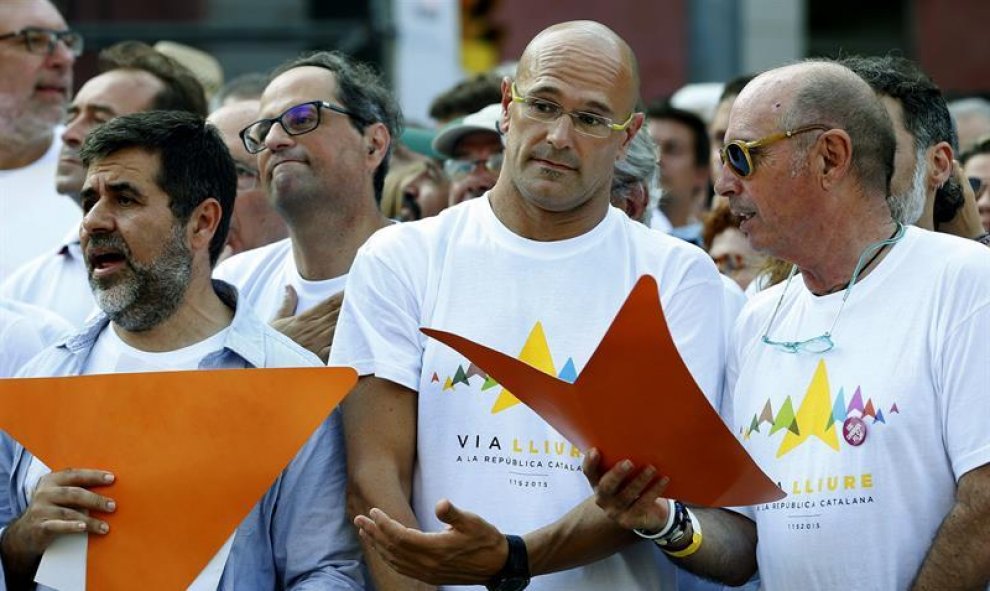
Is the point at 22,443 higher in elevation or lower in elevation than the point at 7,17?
lower

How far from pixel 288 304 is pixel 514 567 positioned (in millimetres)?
1432

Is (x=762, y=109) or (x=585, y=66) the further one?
(x=585, y=66)

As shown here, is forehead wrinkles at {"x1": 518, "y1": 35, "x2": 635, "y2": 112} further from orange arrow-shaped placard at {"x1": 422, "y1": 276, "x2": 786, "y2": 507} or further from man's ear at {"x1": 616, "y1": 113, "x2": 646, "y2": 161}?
orange arrow-shaped placard at {"x1": 422, "y1": 276, "x2": 786, "y2": 507}

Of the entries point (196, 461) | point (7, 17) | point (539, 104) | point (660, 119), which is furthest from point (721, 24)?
point (196, 461)

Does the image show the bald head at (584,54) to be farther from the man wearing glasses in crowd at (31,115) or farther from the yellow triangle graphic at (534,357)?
the man wearing glasses in crowd at (31,115)

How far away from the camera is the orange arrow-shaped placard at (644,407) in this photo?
11.9 ft

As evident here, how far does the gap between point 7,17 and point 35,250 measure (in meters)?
0.93

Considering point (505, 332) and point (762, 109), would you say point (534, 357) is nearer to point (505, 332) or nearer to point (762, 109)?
point (505, 332)

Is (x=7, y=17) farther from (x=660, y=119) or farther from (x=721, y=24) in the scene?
(x=721, y=24)

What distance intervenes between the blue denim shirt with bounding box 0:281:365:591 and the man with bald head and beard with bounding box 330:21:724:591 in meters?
0.09

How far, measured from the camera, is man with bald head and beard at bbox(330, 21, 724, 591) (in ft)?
13.7

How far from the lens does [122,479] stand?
4.08m

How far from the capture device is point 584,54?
4.41 m

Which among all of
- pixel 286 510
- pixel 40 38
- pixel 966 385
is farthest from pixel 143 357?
pixel 40 38
